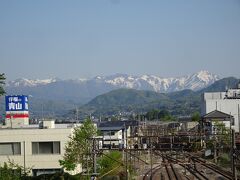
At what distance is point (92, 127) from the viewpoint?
34.4 metres

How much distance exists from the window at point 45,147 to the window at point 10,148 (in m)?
0.98

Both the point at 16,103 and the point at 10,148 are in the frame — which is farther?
the point at 16,103

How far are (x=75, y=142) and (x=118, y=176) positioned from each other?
3926 millimetres

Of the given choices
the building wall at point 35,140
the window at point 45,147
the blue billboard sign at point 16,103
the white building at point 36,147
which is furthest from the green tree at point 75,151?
the blue billboard sign at point 16,103

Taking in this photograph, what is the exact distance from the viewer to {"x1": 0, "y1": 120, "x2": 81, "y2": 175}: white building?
31234 millimetres

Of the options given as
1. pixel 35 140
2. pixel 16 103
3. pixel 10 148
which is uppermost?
pixel 16 103

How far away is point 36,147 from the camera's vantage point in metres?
31.6

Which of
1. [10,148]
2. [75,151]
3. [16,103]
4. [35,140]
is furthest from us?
[16,103]

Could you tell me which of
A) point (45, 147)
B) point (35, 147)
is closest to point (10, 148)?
point (35, 147)

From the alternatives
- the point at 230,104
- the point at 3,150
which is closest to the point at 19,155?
the point at 3,150

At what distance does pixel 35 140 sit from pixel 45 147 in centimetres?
74

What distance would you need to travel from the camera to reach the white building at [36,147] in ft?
102

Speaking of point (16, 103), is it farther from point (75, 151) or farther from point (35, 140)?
point (75, 151)

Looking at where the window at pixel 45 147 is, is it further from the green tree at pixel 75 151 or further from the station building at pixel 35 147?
the green tree at pixel 75 151
